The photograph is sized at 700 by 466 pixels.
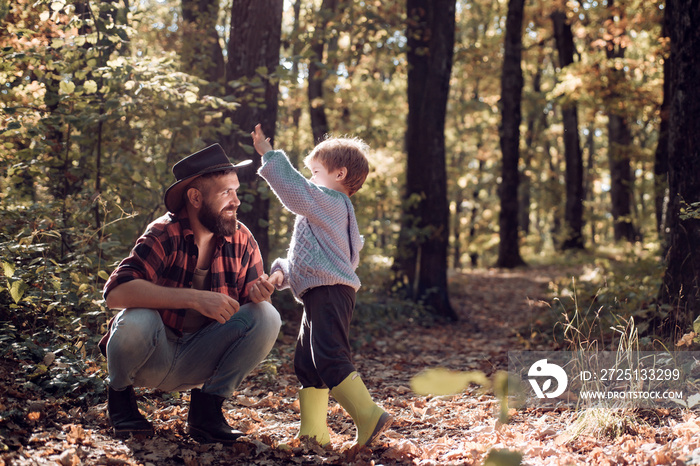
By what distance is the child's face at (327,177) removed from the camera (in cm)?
359

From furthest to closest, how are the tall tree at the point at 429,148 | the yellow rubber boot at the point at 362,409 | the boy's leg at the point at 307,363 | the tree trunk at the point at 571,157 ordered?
the tree trunk at the point at 571,157 < the tall tree at the point at 429,148 < the boy's leg at the point at 307,363 < the yellow rubber boot at the point at 362,409

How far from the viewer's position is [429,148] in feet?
30.3

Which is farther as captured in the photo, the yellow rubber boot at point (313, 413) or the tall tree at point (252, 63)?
the tall tree at point (252, 63)

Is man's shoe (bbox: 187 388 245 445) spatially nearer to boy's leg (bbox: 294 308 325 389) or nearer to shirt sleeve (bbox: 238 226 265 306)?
boy's leg (bbox: 294 308 325 389)

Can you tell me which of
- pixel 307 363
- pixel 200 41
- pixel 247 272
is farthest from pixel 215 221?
pixel 200 41

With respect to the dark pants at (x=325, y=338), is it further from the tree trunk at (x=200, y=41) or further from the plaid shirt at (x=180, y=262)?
the tree trunk at (x=200, y=41)

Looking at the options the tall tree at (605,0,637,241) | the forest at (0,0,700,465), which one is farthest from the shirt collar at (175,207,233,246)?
the tall tree at (605,0,637,241)

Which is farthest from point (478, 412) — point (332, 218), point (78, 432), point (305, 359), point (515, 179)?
point (515, 179)

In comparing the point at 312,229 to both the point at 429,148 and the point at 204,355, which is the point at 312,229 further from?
the point at 429,148

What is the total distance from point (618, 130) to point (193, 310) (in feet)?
57.5

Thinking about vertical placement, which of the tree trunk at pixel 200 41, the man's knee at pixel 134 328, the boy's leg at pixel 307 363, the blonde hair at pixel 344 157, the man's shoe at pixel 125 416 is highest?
the tree trunk at pixel 200 41

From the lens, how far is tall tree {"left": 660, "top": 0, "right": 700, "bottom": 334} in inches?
201

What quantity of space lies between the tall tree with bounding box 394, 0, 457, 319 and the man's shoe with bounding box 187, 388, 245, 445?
5.90m

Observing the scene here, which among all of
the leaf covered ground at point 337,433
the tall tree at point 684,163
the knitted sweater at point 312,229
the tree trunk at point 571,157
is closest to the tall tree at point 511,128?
the tree trunk at point 571,157
